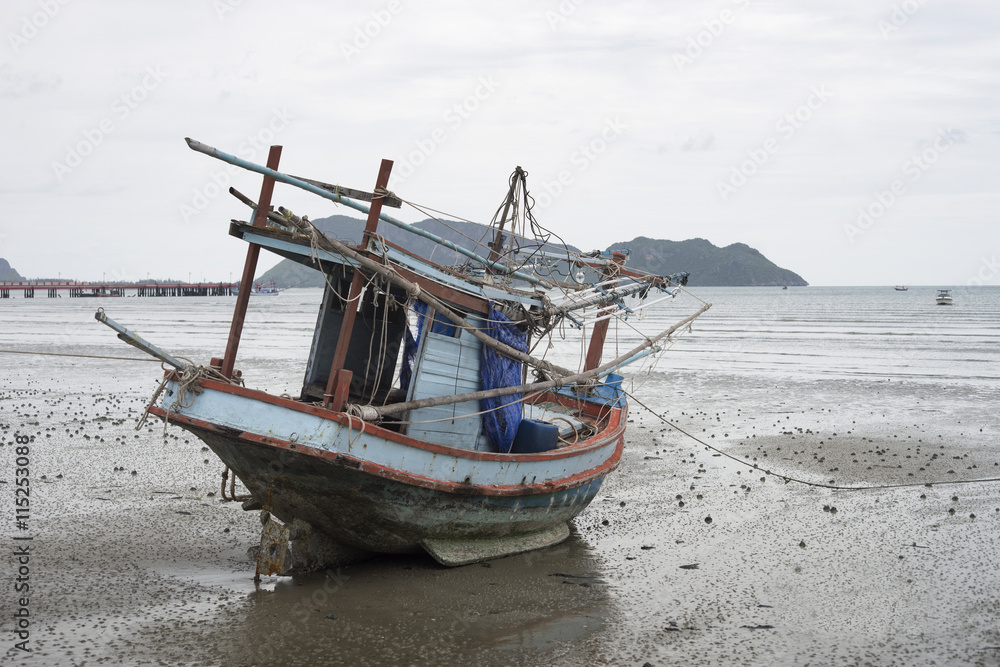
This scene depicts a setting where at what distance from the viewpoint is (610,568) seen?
1007 centimetres

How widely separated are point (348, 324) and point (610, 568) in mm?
4434

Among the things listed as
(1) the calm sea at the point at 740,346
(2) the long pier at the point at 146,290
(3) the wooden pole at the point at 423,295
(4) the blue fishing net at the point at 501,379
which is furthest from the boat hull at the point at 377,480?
(2) the long pier at the point at 146,290

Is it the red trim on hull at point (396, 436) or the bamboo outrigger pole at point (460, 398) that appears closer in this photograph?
the red trim on hull at point (396, 436)

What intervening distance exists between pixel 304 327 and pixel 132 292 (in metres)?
137

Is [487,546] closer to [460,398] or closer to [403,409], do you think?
[460,398]

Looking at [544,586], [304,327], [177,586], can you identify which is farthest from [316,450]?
[304,327]

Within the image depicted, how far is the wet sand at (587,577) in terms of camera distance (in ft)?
25.3

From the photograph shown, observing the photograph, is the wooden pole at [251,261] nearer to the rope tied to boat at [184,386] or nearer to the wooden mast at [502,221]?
the rope tied to boat at [184,386]

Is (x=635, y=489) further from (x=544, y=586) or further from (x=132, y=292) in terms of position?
(x=132, y=292)

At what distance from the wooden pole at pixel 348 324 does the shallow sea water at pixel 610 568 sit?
2128 mm

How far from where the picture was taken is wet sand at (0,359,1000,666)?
771 centimetres

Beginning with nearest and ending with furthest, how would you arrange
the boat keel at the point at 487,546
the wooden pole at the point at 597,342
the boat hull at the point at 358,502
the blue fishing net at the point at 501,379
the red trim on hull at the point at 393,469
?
the red trim on hull at the point at 393,469, the boat hull at the point at 358,502, the boat keel at the point at 487,546, the blue fishing net at the point at 501,379, the wooden pole at the point at 597,342

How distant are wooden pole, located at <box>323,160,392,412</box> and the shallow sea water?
2.13 meters

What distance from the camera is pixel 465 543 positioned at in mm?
9922
